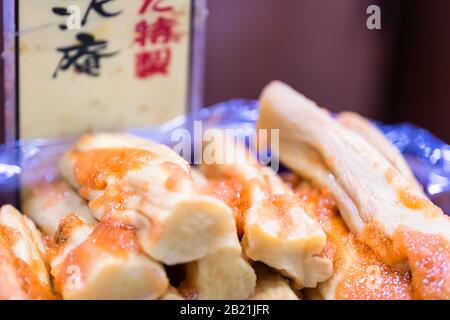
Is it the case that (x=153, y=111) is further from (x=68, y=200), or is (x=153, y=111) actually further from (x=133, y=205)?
(x=133, y=205)

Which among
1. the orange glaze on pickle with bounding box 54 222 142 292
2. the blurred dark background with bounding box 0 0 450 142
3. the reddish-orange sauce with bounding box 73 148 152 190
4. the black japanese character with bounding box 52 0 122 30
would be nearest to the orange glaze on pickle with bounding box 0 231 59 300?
the orange glaze on pickle with bounding box 54 222 142 292

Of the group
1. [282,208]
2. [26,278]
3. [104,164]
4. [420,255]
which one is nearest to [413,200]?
[420,255]

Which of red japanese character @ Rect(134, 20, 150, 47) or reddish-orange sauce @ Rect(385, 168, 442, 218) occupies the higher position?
red japanese character @ Rect(134, 20, 150, 47)

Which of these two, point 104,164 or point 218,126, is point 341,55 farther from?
point 104,164

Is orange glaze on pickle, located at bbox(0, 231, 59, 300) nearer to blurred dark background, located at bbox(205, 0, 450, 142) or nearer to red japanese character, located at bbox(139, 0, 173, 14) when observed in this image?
red japanese character, located at bbox(139, 0, 173, 14)

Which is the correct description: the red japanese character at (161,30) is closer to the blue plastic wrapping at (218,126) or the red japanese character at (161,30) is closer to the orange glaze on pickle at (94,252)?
the blue plastic wrapping at (218,126)
